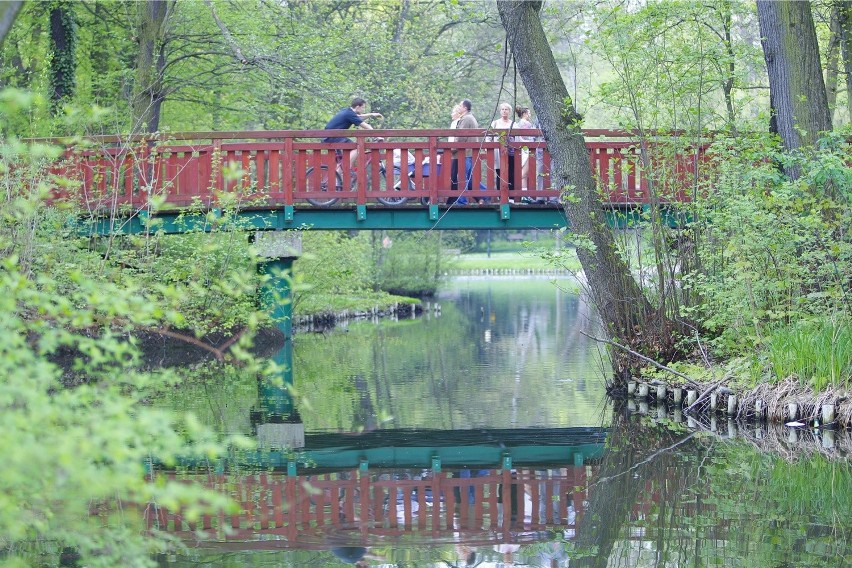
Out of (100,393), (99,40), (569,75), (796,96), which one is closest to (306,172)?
(796,96)

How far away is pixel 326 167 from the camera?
15938mm

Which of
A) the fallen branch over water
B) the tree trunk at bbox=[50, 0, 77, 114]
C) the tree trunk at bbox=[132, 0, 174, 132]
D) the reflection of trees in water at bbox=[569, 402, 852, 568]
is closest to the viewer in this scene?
the reflection of trees in water at bbox=[569, 402, 852, 568]

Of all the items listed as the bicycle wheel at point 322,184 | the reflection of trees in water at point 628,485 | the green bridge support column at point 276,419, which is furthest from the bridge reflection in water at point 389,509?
the bicycle wheel at point 322,184

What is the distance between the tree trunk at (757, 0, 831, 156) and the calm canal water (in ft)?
11.6

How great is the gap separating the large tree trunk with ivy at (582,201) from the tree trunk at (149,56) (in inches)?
342

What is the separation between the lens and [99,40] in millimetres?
22359

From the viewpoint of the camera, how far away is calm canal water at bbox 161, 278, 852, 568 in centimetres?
657

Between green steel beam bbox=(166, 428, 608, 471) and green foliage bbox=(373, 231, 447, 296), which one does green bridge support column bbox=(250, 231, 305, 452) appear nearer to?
green steel beam bbox=(166, 428, 608, 471)

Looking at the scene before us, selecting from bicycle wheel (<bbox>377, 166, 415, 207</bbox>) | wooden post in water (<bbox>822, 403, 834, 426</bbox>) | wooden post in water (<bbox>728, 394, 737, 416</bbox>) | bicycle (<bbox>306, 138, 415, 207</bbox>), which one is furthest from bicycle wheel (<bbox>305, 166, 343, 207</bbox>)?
wooden post in water (<bbox>822, 403, 834, 426</bbox>)

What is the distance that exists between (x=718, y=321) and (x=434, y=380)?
4.17m

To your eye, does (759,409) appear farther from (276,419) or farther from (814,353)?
(276,419)

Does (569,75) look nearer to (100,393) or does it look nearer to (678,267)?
(678,267)

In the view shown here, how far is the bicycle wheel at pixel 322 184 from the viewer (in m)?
15.9

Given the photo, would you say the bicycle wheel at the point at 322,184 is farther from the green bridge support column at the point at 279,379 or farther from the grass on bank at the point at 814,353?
the grass on bank at the point at 814,353
